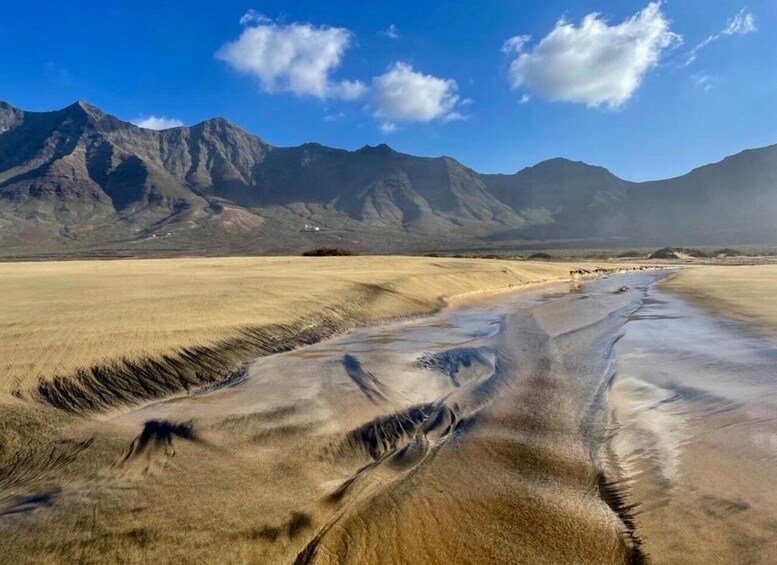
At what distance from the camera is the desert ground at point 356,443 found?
373 cm

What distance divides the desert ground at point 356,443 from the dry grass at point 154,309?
74mm

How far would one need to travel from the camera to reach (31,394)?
245 inches

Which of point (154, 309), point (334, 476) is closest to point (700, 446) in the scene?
point (334, 476)

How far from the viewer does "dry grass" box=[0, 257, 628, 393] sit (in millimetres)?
7625

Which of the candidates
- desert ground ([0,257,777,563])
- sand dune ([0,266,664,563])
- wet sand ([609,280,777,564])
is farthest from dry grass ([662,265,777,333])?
sand dune ([0,266,664,563])

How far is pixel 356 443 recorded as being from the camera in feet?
18.5

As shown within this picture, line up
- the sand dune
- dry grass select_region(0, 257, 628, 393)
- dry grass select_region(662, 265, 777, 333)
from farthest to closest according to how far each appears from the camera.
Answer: dry grass select_region(662, 265, 777, 333)
dry grass select_region(0, 257, 628, 393)
the sand dune

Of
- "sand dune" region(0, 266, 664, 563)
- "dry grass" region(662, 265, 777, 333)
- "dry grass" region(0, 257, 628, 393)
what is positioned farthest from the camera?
"dry grass" region(662, 265, 777, 333)

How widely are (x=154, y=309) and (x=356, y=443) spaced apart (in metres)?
7.57

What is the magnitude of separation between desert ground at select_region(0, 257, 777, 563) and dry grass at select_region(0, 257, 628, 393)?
74 millimetres

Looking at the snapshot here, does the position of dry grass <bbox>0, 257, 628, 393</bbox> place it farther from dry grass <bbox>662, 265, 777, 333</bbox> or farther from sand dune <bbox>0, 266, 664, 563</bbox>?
dry grass <bbox>662, 265, 777, 333</bbox>

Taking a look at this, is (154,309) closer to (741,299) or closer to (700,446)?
(700,446)

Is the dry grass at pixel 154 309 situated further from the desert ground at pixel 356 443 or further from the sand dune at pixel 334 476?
the sand dune at pixel 334 476

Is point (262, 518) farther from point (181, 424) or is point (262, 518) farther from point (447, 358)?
point (447, 358)
